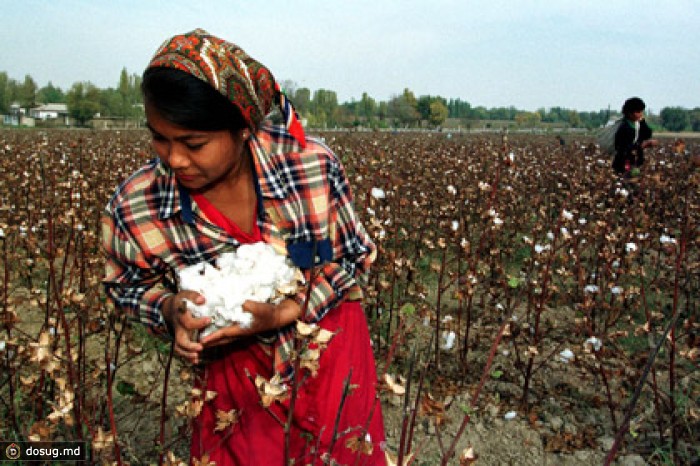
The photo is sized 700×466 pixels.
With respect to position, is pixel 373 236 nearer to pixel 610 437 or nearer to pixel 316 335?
pixel 610 437

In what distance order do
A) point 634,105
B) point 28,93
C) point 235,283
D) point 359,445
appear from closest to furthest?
point 359,445 → point 235,283 → point 634,105 → point 28,93

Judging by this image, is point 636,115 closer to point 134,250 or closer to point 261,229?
point 261,229

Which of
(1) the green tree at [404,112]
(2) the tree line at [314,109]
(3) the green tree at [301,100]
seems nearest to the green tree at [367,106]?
(2) the tree line at [314,109]

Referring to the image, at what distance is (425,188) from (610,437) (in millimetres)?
4363

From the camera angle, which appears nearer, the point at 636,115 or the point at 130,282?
the point at 130,282

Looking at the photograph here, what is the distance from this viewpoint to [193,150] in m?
1.17

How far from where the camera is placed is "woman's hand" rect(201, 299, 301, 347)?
1.10 m

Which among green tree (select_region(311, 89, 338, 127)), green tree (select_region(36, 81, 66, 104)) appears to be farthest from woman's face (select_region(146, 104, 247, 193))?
green tree (select_region(36, 81, 66, 104))

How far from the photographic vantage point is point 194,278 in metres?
1.08

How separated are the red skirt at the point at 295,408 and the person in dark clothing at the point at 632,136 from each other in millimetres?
5821

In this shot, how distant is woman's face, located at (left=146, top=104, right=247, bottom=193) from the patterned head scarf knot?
8cm

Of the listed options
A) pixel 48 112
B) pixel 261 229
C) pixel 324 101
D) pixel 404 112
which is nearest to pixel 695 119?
pixel 404 112

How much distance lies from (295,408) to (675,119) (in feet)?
261

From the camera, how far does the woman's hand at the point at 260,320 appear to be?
1096mm
